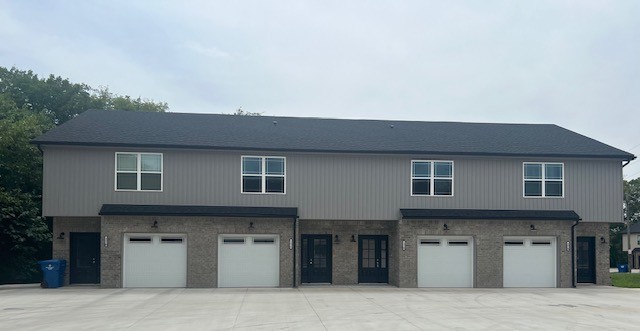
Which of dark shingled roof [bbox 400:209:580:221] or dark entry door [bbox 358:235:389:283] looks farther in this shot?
dark entry door [bbox 358:235:389:283]

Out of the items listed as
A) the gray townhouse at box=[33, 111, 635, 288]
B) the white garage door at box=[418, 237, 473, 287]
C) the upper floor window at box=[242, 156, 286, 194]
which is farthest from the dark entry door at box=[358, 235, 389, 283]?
the upper floor window at box=[242, 156, 286, 194]

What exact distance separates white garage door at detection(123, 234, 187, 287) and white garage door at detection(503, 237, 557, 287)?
13.7 meters

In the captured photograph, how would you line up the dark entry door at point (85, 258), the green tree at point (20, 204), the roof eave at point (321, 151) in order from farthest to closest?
the green tree at point (20, 204)
the dark entry door at point (85, 258)
the roof eave at point (321, 151)

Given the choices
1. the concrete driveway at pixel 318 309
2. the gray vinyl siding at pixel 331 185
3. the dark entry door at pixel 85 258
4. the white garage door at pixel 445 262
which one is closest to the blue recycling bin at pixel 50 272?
the concrete driveway at pixel 318 309

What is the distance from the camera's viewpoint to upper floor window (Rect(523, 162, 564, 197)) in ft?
92.2

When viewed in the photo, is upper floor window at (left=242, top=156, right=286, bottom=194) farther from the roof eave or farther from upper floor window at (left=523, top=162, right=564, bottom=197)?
upper floor window at (left=523, top=162, right=564, bottom=197)

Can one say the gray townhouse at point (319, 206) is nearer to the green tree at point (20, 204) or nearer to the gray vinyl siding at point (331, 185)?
the gray vinyl siding at point (331, 185)

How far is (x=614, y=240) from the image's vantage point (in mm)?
69875

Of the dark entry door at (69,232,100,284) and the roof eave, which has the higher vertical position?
the roof eave

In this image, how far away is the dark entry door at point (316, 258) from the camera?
2819cm

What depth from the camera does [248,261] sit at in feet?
87.0

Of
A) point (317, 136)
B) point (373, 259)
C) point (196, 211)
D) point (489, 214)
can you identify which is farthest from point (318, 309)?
point (317, 136)

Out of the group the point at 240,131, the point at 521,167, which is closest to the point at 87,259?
the point at 240,131

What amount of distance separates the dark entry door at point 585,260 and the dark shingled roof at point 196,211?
13423 millimetres
